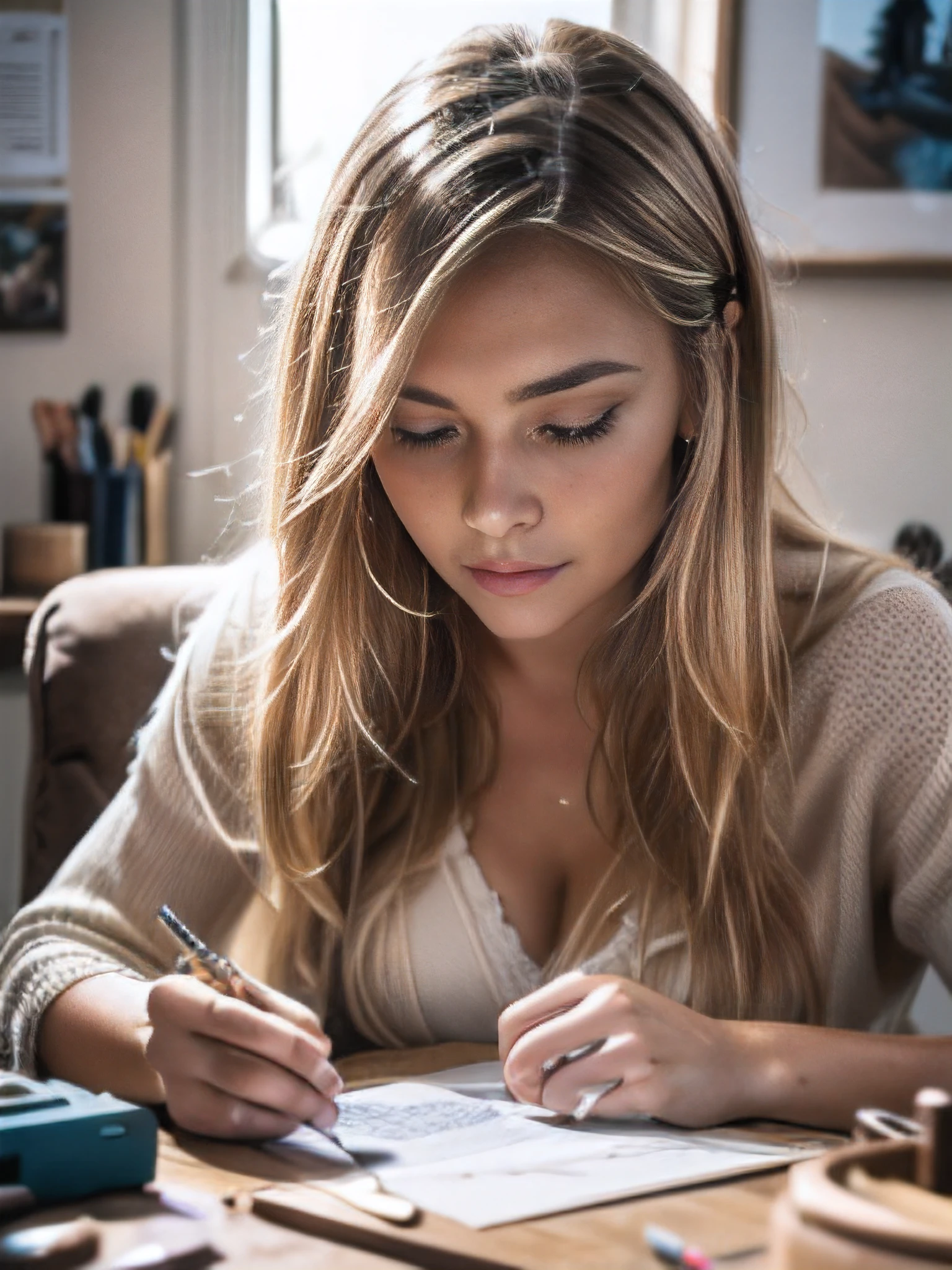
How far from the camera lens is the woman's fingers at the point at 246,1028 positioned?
Answer: 2.88 ft

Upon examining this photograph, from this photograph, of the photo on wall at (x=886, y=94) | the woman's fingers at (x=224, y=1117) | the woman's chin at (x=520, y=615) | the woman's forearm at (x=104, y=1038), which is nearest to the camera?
the woman's fingers at (x=224, y=1117)

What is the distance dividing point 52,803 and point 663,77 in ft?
2.90

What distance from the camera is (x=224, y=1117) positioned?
0.86 m

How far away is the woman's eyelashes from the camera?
107cm

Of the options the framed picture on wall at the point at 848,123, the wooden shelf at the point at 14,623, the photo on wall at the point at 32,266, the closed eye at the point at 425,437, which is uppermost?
the framed picture on wall at the point at 848,123

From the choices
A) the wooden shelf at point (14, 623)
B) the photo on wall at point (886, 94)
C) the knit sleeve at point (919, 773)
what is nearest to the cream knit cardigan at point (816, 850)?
the knit sleeve at point (919, 773)

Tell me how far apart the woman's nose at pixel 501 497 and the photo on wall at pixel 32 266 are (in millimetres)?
1356

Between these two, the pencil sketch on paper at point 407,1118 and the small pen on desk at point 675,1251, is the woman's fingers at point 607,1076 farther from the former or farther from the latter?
the small pen on desk at point 675,1251

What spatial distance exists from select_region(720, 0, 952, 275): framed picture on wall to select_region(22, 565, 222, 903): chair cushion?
1020 mm

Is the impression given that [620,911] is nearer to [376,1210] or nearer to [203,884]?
[203,884]

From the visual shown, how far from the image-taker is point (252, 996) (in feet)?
3.07

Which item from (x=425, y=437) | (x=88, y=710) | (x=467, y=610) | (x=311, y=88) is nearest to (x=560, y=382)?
(x=425, y=437)

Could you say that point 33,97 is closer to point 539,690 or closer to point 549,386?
point 539,690

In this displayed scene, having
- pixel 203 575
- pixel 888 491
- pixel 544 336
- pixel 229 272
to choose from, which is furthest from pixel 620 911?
pixel 229 272
